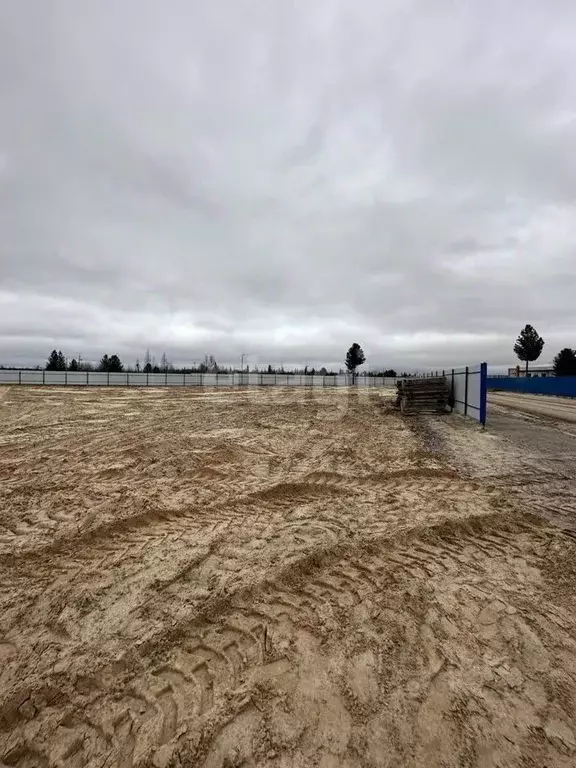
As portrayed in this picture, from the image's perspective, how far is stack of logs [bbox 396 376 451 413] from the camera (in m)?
17.4

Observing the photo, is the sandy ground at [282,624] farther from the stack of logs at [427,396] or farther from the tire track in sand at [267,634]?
the stack of logs at [427,396]

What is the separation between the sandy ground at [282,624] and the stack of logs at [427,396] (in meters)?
11.7

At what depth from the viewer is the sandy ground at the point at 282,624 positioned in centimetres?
204

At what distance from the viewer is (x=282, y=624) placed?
2.87m

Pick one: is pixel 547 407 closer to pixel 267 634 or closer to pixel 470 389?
pixel 470 389

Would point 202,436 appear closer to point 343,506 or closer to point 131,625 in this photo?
point 343,506

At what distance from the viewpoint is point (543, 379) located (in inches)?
1606

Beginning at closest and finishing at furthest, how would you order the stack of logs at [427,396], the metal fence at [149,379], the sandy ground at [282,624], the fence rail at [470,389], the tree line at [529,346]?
the sandy ground at [282,624], the fence rail at [470,389], the stack of logs at [427,396], the metal fence at [149,379], the tree line at [529,346]

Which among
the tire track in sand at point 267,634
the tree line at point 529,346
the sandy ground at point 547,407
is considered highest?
the tree line at point 529,346

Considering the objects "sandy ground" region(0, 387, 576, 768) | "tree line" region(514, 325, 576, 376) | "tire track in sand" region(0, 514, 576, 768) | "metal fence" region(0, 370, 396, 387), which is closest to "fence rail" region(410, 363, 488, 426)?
"sandy ground" region(0, 387, 576, 768)

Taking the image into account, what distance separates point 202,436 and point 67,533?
5.64 m

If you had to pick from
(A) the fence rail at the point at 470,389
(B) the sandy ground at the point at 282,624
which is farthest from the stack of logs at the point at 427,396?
(B) the sandy ground at the point at 282,624

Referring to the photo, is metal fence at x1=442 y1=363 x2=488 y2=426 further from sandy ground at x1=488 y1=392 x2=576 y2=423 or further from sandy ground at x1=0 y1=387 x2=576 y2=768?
sandy ground at x1=0 y1=387 x2=576 y2=768

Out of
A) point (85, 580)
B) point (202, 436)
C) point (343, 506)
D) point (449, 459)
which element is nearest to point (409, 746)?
point (85, 580)
